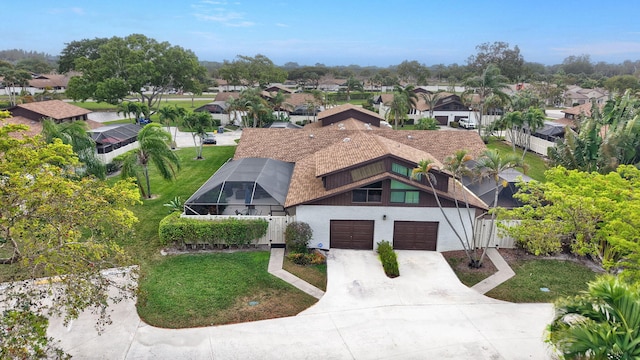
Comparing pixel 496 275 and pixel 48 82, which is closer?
pixel 496 275

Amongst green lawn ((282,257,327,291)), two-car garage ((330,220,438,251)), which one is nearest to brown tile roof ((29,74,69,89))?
two-car garage ((330,220,438,251))

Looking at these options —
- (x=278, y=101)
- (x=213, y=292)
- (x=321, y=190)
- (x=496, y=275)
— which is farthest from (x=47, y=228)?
(x=278, y=101)

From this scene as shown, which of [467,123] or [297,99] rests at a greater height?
[297,99]

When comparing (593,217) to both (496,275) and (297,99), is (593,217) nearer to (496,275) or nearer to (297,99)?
(496,275)

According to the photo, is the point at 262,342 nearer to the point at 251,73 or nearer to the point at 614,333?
the point at 614,333

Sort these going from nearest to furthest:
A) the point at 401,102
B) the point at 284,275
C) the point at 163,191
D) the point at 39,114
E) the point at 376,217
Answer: the point at 284,275 → the point at 376,217 → the point at 163,191 → the point at 39,114 → the point at 401,102

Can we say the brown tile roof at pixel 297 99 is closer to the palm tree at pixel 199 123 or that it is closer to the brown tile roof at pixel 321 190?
the palm tree at pixel 199 123

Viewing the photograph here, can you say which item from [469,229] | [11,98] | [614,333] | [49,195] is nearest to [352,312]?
[469,229]
